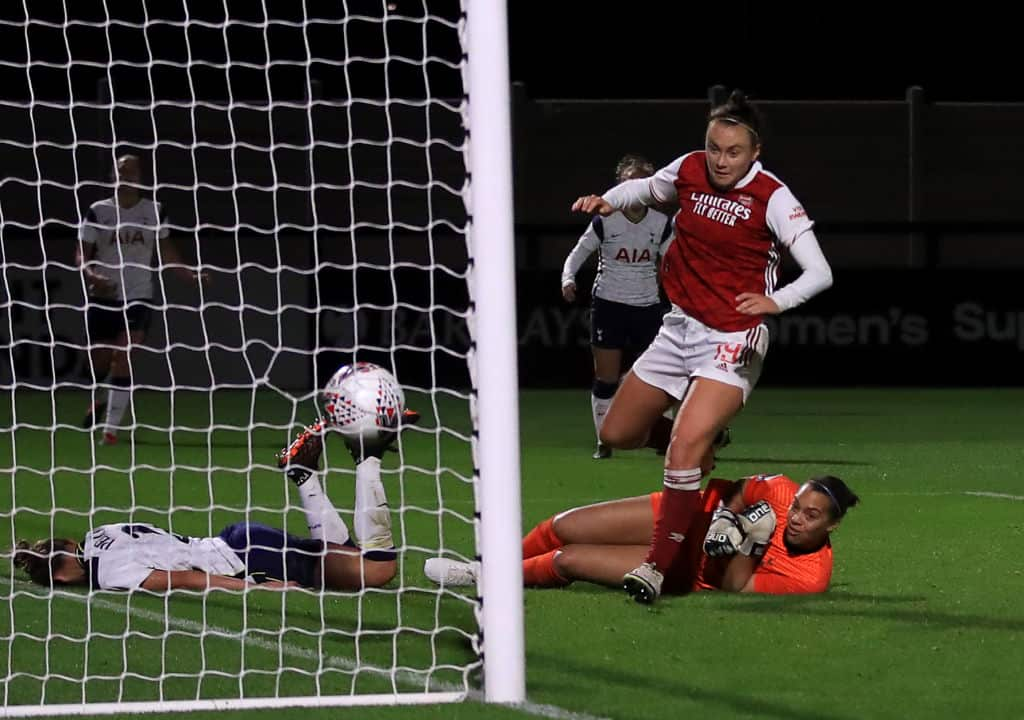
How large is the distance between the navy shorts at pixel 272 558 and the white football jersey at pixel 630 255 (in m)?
5.78

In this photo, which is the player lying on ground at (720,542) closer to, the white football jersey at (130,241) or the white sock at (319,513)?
the white sock at (319,513)

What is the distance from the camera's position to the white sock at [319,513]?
6480 millimetres

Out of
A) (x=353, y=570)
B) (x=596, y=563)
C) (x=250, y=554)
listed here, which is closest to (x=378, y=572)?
(x=353, y=570)

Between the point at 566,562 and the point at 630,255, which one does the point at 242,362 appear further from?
the point at 566,562

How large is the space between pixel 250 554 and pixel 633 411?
149 centimetres

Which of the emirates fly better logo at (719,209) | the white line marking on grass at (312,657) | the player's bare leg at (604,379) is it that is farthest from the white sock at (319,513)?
the player's bare leg at (604,379)

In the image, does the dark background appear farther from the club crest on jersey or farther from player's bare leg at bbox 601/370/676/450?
player's bare leg at bbox 601/370/676/450

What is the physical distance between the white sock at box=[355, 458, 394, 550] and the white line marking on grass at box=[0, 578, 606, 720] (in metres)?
0.60

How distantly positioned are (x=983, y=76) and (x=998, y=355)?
13435 millimetres

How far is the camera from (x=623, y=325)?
1223 centimetres

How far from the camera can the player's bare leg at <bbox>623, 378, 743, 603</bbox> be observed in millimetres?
6426

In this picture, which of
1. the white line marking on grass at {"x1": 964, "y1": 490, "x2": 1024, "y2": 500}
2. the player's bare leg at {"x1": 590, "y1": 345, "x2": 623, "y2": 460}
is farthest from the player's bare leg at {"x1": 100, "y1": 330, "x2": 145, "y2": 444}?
the white line marking on grass at {"x1": 964, "y1": 490, "x2": 1024, "y2": 500}

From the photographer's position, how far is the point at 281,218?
20.4m

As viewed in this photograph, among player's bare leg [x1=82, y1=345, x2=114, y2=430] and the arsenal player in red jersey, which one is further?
player's bare leg [x1=82, y1=345, x2=114, y2=430]
